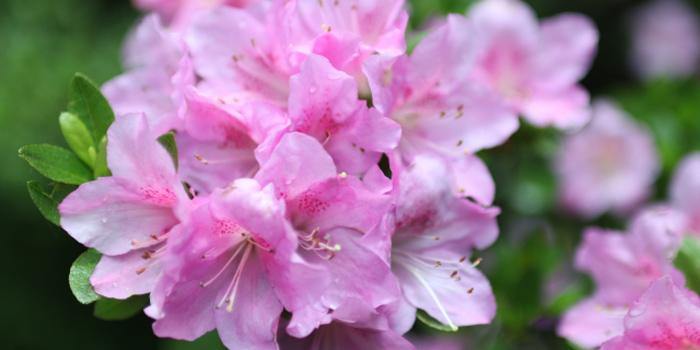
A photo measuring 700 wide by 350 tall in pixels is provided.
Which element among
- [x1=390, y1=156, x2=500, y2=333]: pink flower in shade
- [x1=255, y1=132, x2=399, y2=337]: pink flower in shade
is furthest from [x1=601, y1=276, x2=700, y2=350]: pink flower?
[x1=255, y1=132, x2=399, y2=337]: pink flower in shade

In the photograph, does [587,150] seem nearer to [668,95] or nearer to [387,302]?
[668,95]

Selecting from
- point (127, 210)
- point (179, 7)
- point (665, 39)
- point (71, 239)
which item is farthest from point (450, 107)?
point (665, 39)

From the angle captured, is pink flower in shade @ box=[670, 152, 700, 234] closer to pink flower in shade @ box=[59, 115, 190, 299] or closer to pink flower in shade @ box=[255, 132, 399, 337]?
pink flower in shade @ box=[255, 132, 399, 337]

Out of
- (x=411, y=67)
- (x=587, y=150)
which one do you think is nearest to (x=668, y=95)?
A: (x=587, y=150)

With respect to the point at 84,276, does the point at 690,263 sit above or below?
below

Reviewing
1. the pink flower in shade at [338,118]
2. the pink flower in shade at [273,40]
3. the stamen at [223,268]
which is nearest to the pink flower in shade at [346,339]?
the stamen at [223,268]

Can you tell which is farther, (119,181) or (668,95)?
(668,95)

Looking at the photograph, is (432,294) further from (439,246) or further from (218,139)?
(218,139)
